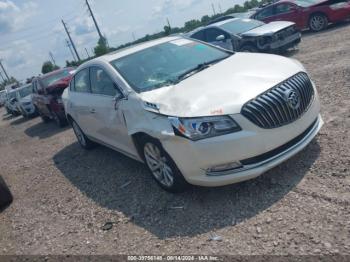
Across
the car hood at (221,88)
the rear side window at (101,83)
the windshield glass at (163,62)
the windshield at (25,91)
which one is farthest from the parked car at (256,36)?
the windshield at (25,91)

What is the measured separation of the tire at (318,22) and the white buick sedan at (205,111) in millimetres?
9725

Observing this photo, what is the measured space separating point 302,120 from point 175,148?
4.72 feet

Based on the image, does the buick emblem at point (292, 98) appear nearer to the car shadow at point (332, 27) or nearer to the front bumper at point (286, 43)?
the front bumper at point (286, 43)

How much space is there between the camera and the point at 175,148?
389 centimetres

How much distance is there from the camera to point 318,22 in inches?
540

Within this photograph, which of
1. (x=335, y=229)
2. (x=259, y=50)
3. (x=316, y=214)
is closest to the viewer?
(x=335, y=229)

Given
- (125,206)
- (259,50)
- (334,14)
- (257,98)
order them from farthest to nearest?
(334,14)
(259,50)
(125,206)
(257,98)

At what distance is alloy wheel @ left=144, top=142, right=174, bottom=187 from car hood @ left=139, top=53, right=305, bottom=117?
0.53m

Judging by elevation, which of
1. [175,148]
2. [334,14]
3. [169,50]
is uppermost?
[169,50]

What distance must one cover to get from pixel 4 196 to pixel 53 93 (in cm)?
583

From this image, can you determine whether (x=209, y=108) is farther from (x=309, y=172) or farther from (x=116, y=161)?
(x=116, y=161)

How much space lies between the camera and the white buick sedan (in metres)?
3.68

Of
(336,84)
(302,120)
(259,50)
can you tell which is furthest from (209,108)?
(259,50)

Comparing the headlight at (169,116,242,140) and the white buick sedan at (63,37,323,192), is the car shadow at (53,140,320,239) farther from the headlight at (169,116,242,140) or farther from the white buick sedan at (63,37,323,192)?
the headlight at (169,116,242,140)
